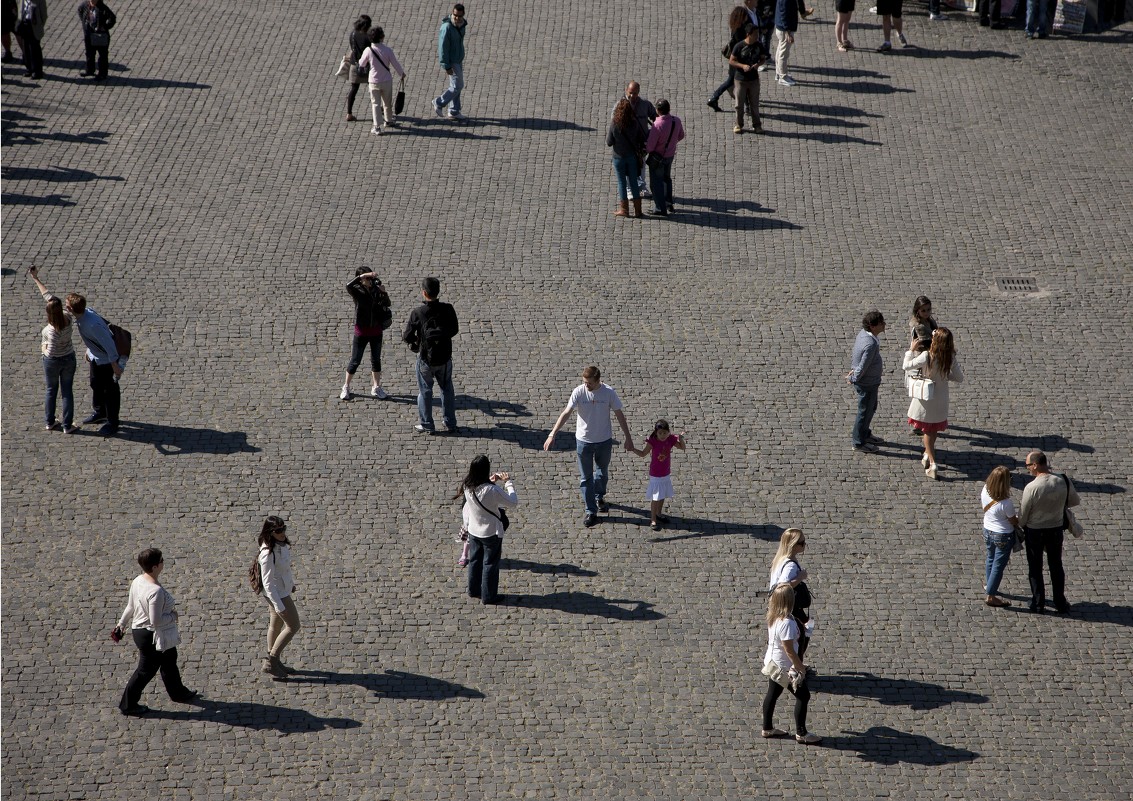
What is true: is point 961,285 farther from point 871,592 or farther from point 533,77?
point 533,77

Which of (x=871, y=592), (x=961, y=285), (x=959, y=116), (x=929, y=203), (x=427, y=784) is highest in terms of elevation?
(x=959, y=116)

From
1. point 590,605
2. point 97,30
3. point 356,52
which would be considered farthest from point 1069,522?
point 97,30

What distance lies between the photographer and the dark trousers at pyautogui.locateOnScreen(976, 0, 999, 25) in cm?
2266

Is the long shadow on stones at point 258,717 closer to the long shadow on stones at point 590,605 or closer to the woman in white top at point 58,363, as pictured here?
the long shadow on stones at point 590,605

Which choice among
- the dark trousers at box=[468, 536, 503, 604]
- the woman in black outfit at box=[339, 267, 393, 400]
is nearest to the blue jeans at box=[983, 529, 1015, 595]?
the dark trousers at box=[468, 536, 503, 604]

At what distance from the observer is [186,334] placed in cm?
1484

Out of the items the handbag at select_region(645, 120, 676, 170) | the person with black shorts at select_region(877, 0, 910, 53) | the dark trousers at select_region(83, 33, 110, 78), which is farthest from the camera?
the person with black shorts at select_region(877, 0, 910, 53)

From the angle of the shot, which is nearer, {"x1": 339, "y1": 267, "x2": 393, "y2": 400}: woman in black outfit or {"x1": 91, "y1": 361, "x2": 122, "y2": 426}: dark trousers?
{"x1": 91, "y1": 361, "x2": 122, "y2": 426}: dark trousers

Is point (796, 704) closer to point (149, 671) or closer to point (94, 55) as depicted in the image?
point (149, 671)

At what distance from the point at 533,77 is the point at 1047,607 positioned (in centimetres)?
1276

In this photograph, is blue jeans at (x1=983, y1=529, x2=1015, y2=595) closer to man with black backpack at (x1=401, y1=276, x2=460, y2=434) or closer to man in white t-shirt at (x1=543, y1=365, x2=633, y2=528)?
man in white t-shirt at (x1=543, y1=365, x2=633, y2=528)

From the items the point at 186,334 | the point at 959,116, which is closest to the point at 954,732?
the point at 186,334

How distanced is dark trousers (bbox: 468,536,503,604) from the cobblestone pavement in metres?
0.24

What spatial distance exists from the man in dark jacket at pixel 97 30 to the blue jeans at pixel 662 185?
8908 millimetres
